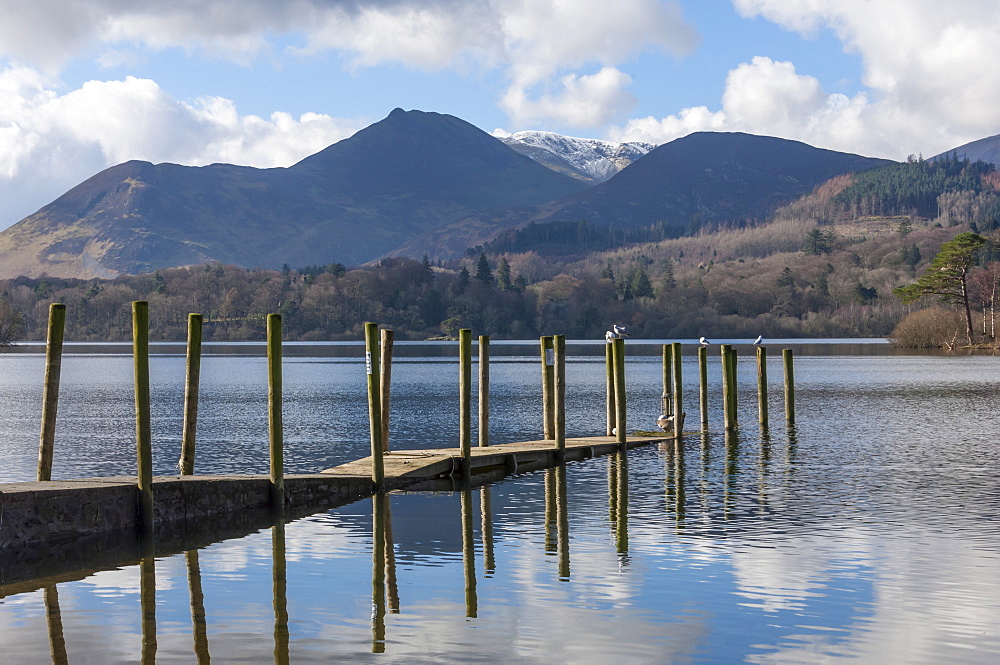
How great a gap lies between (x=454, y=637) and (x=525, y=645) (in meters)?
0.99

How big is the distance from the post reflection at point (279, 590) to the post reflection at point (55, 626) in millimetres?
2513

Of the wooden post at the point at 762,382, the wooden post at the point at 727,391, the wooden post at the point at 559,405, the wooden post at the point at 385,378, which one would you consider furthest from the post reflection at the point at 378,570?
the wooden post at the point at 762,382

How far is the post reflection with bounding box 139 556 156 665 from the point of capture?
13914mm

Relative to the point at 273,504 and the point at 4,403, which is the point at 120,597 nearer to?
the point at 273,504

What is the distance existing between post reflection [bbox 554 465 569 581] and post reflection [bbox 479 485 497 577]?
117 cm

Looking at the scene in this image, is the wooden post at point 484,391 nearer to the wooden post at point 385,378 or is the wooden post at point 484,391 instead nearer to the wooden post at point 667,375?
the wooden post at point 385,378

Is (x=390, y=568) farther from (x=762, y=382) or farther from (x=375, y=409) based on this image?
(x=762, y=382)

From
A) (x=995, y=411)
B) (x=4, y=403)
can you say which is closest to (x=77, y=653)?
(x=995, y=411)

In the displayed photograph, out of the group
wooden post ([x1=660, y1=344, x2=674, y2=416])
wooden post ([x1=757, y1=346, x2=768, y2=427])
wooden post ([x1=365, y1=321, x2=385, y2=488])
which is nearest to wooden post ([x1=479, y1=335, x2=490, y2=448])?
wooden post ([x1=365, y1=321, x2=385, y2=488])

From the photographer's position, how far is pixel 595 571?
18.4m

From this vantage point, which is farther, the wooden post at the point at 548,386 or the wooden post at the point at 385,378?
the wooden post at the point at 548,386

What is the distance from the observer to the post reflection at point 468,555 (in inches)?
637

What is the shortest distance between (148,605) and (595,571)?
6873 mm

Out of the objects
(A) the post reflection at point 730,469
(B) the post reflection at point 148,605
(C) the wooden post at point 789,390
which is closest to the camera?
(B) the post reflection at point 148,605
